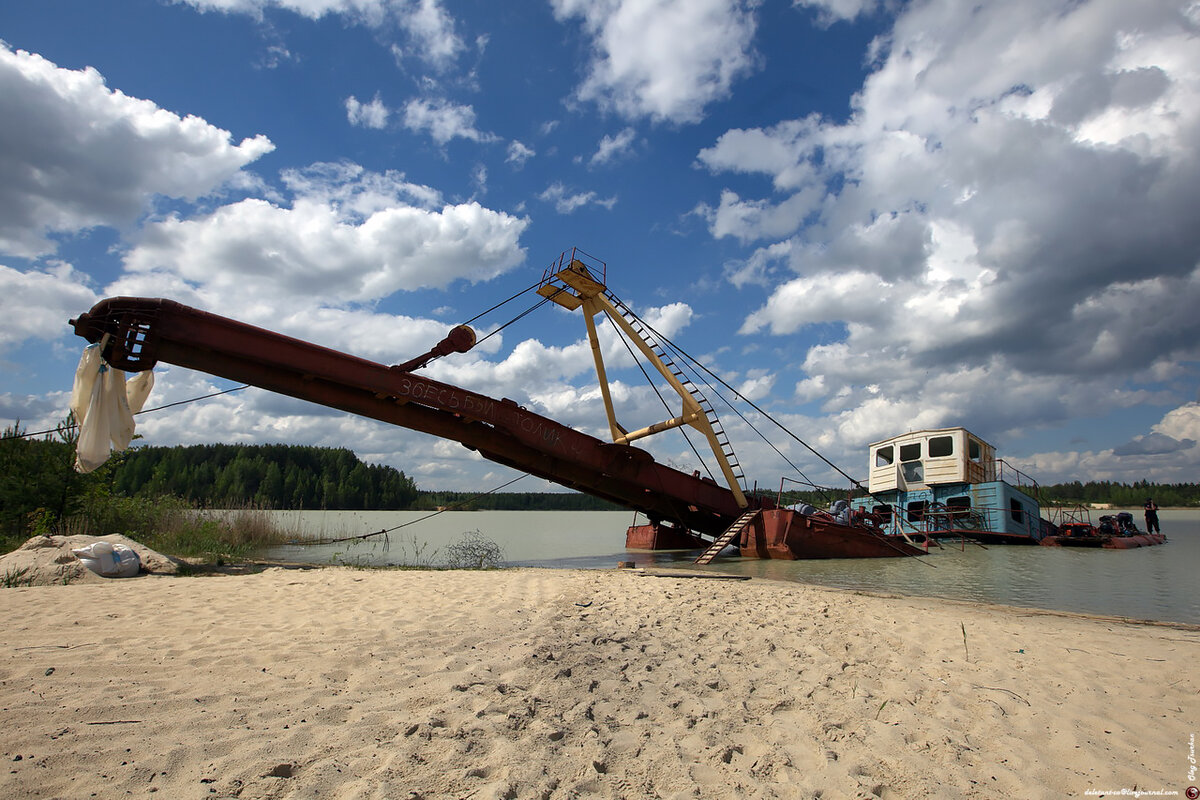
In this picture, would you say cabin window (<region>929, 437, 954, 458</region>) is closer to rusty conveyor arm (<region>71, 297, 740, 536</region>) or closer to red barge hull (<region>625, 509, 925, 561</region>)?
red barge hull (<region>625, 509, 925, 561</region>)

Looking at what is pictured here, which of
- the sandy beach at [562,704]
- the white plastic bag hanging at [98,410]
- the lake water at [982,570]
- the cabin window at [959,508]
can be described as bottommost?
the lake water at [982,570]

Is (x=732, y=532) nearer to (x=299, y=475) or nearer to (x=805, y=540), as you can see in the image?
(x=805, y=540)

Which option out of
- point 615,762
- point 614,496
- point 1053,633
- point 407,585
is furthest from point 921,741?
point 614,496

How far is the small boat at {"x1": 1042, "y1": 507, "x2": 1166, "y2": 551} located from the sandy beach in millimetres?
18483

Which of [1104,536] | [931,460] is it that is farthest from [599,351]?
[1104,536]

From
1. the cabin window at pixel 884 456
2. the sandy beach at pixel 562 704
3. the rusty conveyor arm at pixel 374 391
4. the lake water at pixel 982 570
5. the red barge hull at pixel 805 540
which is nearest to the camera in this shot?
the sandy beach at pixel 562 704

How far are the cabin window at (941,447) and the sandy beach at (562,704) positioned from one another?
52.1ft

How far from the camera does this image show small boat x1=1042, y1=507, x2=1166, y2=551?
19.8m

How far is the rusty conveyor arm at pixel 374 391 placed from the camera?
812 cm

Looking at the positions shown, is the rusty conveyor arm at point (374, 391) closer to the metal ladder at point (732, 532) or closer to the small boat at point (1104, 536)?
the metal ladder at point (732, 532)

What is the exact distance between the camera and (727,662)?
426cm

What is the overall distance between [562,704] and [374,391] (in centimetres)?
744

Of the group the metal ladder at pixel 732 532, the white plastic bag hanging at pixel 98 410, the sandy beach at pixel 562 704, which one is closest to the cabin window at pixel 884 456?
the metal ladder at pixel 732 532

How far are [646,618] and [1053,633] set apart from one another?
13.7 feet
